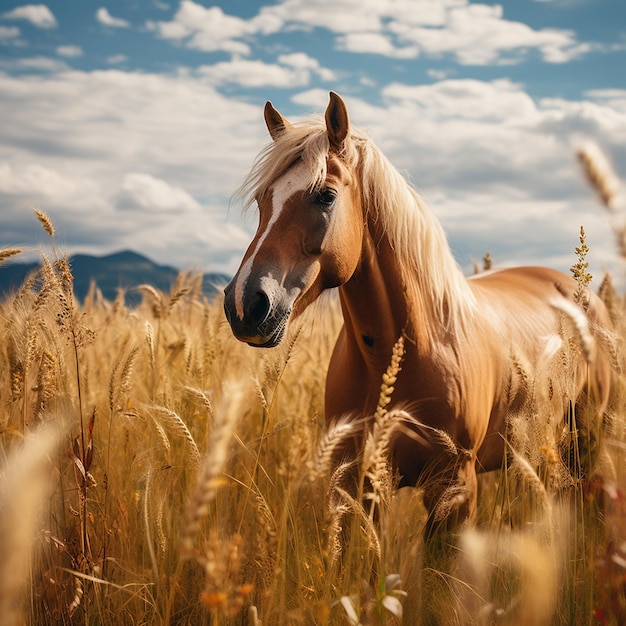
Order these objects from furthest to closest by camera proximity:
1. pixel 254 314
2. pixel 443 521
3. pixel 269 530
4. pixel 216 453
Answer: pixel 443 521, pixel 254 314, pixel 269 530, pixel 216 453

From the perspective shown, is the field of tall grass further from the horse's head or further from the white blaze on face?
the white blaze on face

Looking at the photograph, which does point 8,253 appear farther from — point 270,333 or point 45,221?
point 270,333

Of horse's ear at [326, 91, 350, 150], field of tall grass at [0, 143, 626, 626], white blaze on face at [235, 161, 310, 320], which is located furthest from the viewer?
horse's ear at [326, 91, 350, 150]

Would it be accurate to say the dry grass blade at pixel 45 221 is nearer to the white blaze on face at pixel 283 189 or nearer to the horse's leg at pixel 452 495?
the white blaze on face at pixel 283 189

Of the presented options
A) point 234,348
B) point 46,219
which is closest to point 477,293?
point 234,348

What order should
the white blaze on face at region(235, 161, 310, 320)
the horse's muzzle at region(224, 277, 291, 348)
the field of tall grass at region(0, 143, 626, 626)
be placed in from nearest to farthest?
the field of tall grass at region(0, 143, 626, 626), the horse's muzzle at region(224, 277, 291, 348), the white blaze on face at region(235, 161, 310, 320)

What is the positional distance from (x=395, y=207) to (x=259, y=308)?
742 mm

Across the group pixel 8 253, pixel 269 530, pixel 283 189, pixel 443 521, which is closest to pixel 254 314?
pixel 283 189

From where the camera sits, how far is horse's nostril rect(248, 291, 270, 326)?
181cm

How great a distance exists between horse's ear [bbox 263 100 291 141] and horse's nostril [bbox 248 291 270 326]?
911 mm

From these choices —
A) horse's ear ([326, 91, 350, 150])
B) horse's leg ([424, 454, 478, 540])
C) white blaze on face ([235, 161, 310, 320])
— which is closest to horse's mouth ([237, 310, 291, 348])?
white blaze on face ([235, 161, 310, 320])

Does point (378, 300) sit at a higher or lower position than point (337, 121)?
lower

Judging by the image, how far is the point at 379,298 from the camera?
2.23 meters

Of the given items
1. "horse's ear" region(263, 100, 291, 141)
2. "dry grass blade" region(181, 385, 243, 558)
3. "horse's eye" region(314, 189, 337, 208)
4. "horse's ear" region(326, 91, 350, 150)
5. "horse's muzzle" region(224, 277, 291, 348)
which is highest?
"horse's ear" region(263, 100, 291, 141)
